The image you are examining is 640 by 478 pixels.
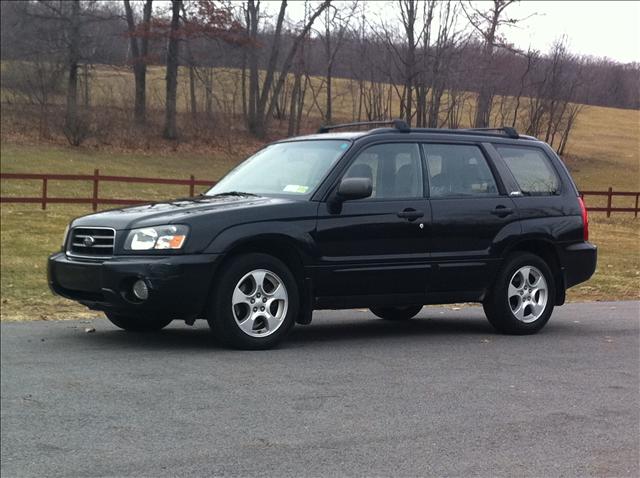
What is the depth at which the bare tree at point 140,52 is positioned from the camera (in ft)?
149

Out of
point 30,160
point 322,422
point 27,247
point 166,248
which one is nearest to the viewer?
point 322,422

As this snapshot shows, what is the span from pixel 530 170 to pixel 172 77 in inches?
1584

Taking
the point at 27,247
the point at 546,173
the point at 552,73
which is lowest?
the point at 27,247

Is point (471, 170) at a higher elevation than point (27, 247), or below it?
higher

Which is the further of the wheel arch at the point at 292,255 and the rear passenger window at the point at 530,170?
the rear passenger window at the point at 530,170

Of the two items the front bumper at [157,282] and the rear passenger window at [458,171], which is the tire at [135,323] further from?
the rear passenger window at [458,171]

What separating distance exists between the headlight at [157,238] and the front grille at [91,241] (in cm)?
20

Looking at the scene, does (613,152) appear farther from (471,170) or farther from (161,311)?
(161,311)

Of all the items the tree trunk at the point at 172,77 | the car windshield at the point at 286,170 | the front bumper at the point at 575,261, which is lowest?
the front bumper at the point at 575,261

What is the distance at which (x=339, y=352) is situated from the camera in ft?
24.6

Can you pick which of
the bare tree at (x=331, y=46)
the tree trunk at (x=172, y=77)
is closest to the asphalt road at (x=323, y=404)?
the bare tree at (x=331, y=46)

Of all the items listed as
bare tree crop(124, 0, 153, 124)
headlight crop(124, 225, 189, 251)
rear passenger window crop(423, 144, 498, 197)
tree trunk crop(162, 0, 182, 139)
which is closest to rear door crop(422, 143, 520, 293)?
rear passenger window crop(423, 144, 498, 197)

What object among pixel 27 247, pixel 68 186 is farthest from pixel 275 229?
pixel 68 186

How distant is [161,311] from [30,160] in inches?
1317
